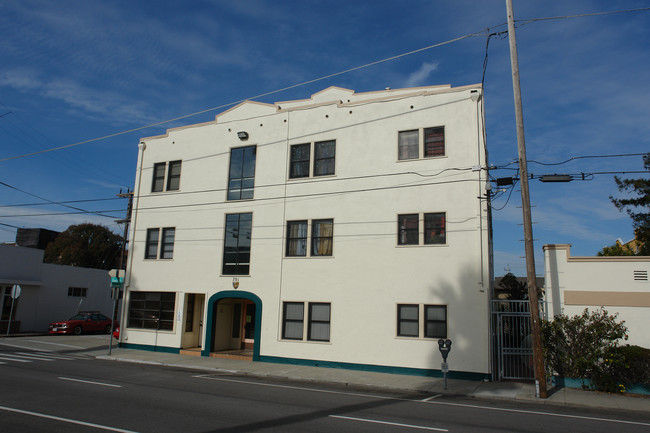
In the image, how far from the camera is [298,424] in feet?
27.2

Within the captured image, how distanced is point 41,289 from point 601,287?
110ft

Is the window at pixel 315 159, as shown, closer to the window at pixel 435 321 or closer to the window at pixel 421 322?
the window at pixel 421 322

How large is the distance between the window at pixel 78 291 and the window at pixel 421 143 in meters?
28.4

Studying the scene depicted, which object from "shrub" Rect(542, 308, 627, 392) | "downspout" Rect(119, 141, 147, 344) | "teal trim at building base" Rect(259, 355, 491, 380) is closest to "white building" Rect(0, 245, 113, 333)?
"downspout" Rect(119, 141, 147, 344)

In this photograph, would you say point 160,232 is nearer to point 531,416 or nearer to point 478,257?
point 478,257

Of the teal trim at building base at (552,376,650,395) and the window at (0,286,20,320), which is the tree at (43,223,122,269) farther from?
the teal trim at building base at (552,376,650,395)

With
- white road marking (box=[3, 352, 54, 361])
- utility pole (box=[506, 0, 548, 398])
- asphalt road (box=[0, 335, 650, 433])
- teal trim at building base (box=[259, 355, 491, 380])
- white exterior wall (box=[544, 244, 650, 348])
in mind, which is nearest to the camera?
asphalt road (box=[0, 335, 650, 433])

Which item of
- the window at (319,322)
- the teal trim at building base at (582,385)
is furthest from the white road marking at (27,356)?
the teal trim at building base at (582,385)

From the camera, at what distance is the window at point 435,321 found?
16.1 metres


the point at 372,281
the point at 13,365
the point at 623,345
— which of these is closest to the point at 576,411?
the point at 623,345

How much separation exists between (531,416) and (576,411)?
1760 millimetres

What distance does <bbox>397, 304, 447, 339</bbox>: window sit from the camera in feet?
53.1

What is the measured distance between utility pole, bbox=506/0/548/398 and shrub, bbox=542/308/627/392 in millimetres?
1518

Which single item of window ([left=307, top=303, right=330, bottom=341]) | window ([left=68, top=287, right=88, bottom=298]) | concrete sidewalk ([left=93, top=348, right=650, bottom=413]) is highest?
window ([left=68, top=287, right=88, bottom=298])
